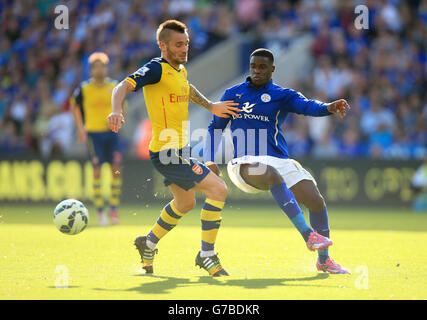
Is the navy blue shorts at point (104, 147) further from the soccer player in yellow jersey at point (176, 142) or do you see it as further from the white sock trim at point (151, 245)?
the soccer player in yellow jersey at point (176, 142)

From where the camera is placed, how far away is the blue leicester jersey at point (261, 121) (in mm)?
6965

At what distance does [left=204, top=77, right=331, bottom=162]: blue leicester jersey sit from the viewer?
6.96 metres

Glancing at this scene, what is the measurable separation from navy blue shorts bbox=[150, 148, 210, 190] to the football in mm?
1729

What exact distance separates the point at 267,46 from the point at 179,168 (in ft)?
37.3

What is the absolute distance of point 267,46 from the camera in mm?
17422

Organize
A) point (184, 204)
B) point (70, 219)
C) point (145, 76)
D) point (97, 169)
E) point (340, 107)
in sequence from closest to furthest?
point (145, 76) < point (340, 107) < point (184, 204) < point (70, 219) < point (97, 169)

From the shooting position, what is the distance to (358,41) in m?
16.4

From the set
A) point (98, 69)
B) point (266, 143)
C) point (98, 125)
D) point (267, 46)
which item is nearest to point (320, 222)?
point (266, 143)

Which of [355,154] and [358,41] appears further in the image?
[358,41]

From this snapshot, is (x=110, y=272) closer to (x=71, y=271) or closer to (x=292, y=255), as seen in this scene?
(x=71, y=271)

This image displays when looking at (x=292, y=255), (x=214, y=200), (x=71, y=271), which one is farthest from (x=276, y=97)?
(x=71, y=271)

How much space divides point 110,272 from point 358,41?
36.9ft

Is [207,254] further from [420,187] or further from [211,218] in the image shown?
[420,187]

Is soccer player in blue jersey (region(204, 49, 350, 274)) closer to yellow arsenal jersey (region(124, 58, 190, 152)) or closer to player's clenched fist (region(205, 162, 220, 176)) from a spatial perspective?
player's clenched fist (region(205, 162, 220, 176))
